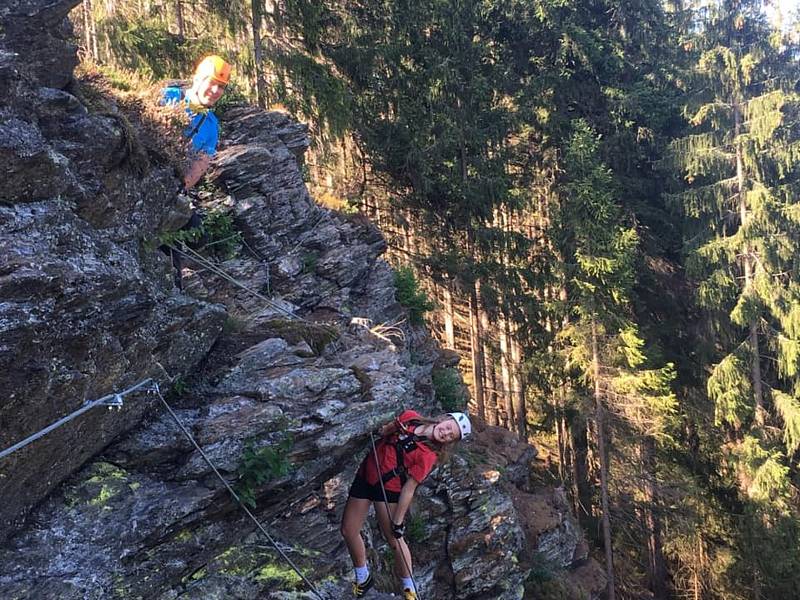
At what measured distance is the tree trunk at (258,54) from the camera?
41.3 feet

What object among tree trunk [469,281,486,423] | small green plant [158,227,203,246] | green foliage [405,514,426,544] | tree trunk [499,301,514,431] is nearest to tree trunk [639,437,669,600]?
tree trunk [499,301,514,431]

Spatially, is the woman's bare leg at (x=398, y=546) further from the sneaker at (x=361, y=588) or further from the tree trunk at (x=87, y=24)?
the tree trunk at (x=87, y=24)

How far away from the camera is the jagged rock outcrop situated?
332 centimetres

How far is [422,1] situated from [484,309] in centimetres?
1001

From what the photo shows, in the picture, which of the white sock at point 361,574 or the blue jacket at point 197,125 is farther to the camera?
the blue jacket at point 197,125

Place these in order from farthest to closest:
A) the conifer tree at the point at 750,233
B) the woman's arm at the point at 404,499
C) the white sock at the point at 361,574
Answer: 1. the conifer tree at the point at 750,233
2. the white sock at the point at 361,574
3. the woman's arm at the point at 404,499

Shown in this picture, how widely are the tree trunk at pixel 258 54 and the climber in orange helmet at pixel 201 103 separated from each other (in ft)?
22.3

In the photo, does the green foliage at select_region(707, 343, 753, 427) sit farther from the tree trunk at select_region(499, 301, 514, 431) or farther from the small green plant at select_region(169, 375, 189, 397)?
the small green plant at select_region(169, 375, 189, 397)

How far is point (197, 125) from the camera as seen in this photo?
618cm

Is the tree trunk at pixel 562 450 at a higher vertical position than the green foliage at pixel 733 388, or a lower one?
lower

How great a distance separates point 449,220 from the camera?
693 inches

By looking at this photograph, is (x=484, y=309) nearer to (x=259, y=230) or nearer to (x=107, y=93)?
(x=259, y=230)

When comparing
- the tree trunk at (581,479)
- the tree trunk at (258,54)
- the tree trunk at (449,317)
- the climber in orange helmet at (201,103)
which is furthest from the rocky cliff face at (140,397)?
the tree trunk at (581,479)

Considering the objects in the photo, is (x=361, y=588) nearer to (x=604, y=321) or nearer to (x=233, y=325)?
(x=233, y=325)
